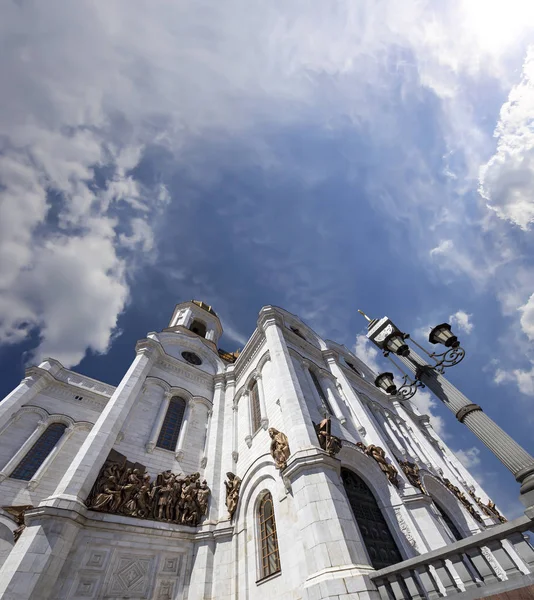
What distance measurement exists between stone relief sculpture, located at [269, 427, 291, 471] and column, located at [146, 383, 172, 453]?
593cm

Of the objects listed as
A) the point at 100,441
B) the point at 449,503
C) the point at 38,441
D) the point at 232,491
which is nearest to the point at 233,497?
the point at 232,491

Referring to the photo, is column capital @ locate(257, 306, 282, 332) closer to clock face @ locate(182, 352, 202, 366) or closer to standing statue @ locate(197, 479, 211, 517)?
clock face @ locate(182, 352, 202, 366)

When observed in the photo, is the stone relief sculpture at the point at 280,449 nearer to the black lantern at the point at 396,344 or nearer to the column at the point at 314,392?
the column at the point at 314,392

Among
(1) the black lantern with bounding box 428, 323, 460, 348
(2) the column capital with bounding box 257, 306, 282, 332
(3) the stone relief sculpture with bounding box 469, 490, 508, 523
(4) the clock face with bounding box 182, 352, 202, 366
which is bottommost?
(1) the black lantern with bounding box 428, 323, 460, 348

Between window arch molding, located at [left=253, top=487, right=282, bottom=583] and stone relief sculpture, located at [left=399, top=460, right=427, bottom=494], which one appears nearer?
window arch molding, located at [left=253, top=487, right=282, bottom=583]

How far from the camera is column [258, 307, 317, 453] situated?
9305mm

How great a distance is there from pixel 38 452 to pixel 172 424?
598 centimetres

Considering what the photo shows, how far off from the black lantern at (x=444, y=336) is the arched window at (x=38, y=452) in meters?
16.4

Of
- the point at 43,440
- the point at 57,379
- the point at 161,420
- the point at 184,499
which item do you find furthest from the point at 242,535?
the point at 57,379

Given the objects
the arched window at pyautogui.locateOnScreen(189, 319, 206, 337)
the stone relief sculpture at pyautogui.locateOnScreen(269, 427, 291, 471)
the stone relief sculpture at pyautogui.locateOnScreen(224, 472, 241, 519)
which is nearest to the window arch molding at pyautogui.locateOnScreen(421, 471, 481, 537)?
the stone relief sculpture at pyautogui.locateOnScreen(269, 427, 291, 471)

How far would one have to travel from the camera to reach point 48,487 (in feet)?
40.6

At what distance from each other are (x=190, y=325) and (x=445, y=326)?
2369 centimetres

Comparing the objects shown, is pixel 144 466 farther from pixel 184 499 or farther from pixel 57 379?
pixel 57 379

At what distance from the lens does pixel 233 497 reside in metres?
10.9
